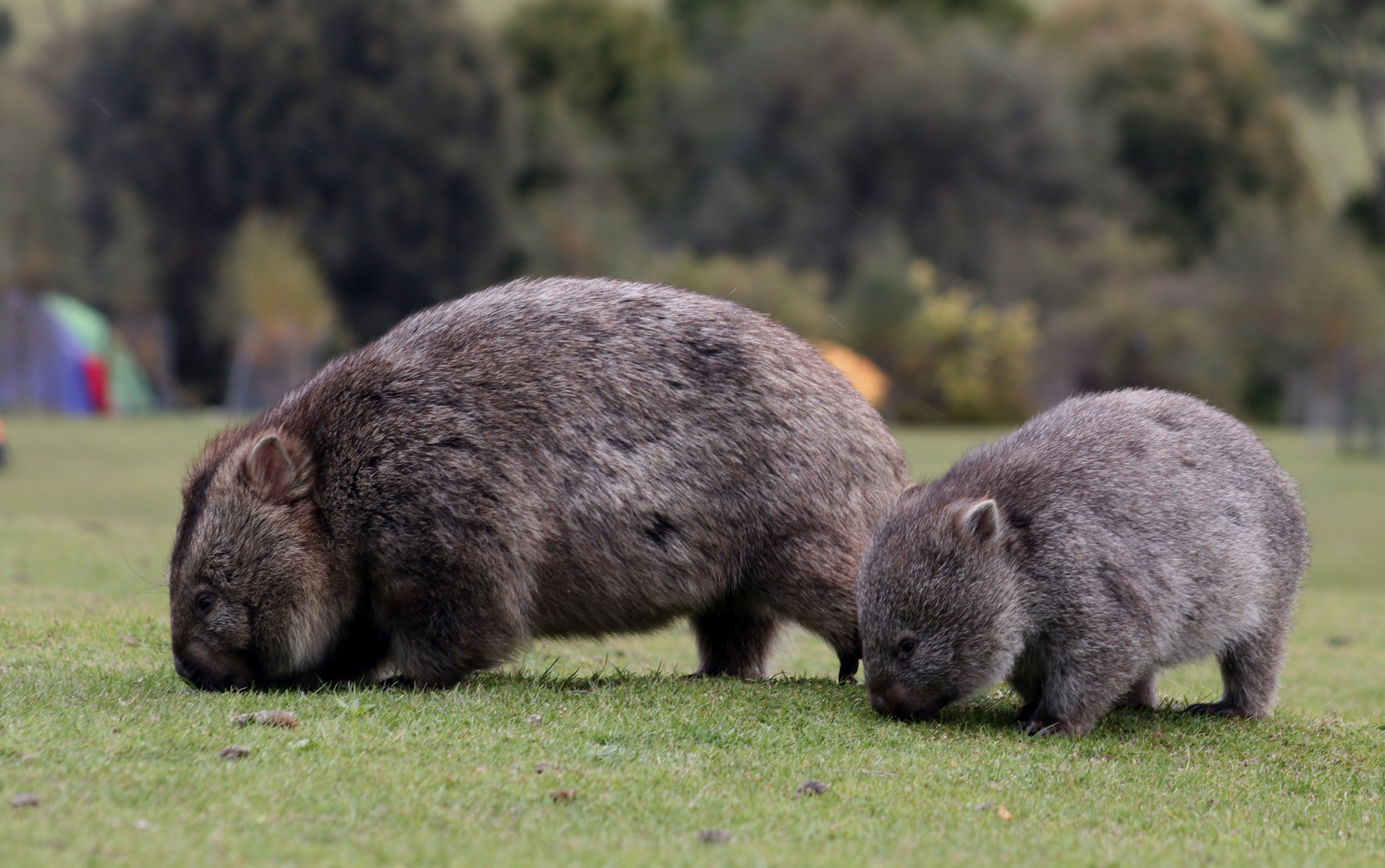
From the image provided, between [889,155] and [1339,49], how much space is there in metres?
19.1

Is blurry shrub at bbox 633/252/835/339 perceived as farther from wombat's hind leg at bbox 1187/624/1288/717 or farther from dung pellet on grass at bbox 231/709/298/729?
dung pellet on grass at bbox 231/709/298/729

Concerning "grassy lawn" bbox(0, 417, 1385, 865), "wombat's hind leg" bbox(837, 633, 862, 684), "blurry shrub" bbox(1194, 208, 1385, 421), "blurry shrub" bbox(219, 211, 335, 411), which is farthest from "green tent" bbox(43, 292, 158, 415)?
"wombat's hind leg" bbox(837, 633, 862, 684)

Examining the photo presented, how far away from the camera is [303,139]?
50156 mm

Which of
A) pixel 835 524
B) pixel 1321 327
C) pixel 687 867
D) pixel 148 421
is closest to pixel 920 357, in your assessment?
pixel 1321 327

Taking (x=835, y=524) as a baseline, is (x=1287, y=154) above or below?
below

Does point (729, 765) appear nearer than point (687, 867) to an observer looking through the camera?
No

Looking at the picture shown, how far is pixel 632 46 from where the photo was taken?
71.7 meters

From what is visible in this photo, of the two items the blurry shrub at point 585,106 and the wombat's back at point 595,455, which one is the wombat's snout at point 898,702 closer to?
the wombat's back at point 595,455

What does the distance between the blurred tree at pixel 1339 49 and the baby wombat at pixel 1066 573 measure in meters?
55.9

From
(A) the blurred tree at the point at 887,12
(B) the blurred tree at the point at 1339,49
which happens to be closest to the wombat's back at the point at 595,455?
(B) the blurred tree at the point at 1339,49

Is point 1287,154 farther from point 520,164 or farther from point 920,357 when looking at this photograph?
point 520,164

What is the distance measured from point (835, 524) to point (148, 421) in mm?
35851

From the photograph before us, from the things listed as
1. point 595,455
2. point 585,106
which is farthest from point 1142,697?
point 585,106

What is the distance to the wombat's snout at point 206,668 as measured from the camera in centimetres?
649
